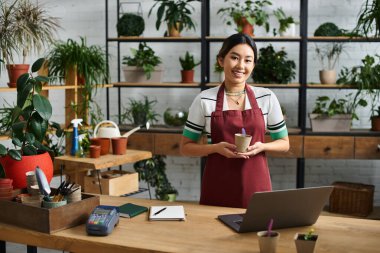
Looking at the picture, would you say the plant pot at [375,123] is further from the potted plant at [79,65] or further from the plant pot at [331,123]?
the potted plant at [79,65]

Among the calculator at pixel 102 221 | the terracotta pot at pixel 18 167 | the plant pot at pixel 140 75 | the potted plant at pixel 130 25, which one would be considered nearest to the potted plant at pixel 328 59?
the plant pot at pixel 140 75

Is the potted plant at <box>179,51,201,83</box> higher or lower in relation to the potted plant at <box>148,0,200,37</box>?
lower

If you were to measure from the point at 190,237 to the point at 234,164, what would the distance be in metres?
0.89

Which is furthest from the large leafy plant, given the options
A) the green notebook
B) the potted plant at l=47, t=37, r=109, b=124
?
the potted plant at l=47, t=37, r=109, b=124

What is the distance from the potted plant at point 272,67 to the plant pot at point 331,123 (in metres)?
0.48

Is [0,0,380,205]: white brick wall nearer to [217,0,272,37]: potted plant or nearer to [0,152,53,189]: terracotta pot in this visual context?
[217,0,272,37]: potted plant

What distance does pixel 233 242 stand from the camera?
2.30 m

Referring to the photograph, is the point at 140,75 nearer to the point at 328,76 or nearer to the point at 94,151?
the point at 94,151

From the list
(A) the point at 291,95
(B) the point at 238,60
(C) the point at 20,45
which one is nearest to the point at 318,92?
(A) the point at 291,95

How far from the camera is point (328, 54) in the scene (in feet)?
20.5

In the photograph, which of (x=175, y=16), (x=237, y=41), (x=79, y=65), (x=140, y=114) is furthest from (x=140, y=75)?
(x=237, y=41)

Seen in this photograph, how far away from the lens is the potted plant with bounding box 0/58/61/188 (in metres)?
2.88

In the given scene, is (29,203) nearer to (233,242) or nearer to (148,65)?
(233,242)

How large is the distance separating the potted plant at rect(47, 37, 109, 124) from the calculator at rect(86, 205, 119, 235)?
3.11 meters
